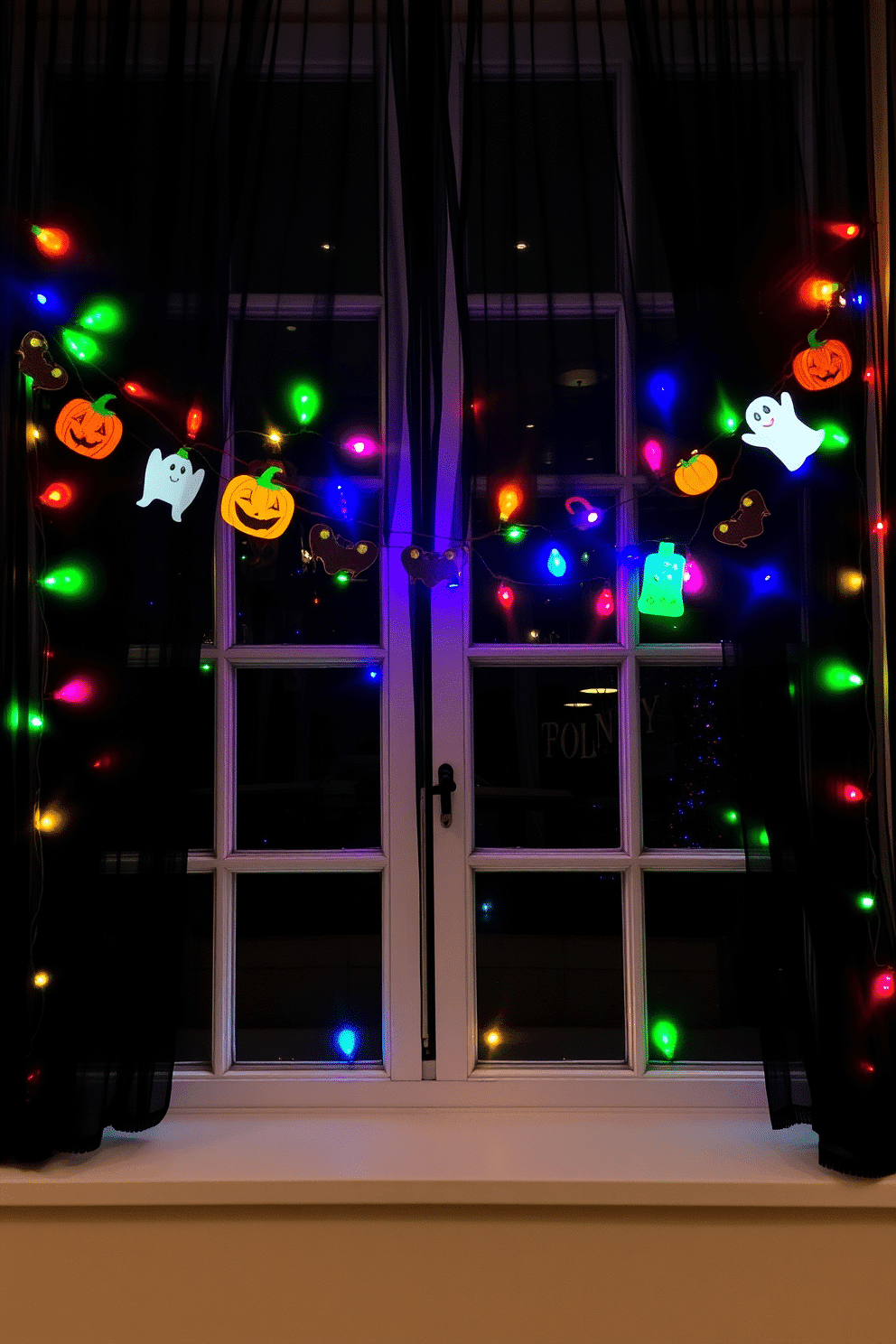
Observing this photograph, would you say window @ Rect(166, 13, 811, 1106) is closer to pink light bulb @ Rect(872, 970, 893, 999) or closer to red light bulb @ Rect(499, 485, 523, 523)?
red light bulb @ Rect(499, 485, 523, 523)

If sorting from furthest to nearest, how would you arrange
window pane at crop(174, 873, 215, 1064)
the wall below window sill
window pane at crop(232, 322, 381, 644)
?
window pane at crop(174, 873, 215, 1064)
window pane at crop(232, 322, 381, 644)
the wall below window sill

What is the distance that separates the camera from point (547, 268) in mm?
1763

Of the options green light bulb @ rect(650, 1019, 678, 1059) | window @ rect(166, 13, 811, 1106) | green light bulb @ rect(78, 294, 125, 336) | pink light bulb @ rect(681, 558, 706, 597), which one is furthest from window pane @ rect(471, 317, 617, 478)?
green light bulb @ rect(650, 1019, 678, 1059)

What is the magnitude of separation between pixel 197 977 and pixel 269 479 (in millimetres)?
1047

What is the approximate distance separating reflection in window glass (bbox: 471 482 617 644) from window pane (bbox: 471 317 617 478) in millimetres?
83

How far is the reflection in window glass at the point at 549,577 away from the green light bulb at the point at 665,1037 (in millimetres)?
812

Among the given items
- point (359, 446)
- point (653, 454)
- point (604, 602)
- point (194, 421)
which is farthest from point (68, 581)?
point (653, 454)

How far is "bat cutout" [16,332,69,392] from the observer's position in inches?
65.4

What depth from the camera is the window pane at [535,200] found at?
Result: 1.78 meters

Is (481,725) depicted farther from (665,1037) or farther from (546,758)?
(665,1037)

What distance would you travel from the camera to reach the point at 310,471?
6.01ft

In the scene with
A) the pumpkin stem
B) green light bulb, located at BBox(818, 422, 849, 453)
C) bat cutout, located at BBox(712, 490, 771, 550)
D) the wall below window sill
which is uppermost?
green light bulb, located at BBox(818, 422, 849, 453)

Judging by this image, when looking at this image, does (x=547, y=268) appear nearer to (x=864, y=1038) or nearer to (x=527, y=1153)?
(x=864, y=1038)

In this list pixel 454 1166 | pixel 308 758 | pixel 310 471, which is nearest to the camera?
pixel 454 1166
